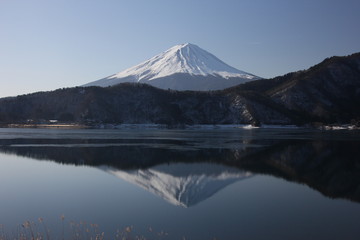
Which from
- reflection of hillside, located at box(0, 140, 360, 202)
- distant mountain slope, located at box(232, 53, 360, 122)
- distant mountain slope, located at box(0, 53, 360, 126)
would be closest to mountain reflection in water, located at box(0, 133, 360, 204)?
reflection of hillside, located at box(0, 140, 360, 202)

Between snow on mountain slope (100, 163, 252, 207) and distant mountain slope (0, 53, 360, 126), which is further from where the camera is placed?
distant mountain slope (0, 53, 360, 126)

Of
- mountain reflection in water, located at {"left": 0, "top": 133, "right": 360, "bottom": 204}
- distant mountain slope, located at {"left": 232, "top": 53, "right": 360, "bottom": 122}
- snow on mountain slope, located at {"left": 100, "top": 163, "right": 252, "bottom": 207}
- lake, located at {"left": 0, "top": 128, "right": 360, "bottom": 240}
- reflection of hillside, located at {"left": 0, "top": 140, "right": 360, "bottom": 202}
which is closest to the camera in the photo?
lake, located at {"left": 0, "top": 128, "right": 360, "bottom": 240}

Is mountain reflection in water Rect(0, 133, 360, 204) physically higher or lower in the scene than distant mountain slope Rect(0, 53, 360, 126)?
lower

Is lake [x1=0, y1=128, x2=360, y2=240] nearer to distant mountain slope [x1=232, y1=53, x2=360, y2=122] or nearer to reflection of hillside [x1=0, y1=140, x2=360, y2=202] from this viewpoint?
reflection of hillside [x1=0, y1=140, x2=360, y2=202]

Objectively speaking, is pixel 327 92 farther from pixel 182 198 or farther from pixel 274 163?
pixel 182 198

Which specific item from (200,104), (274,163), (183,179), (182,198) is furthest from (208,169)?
(200,104)

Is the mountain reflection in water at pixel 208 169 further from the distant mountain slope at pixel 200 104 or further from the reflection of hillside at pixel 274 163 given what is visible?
the distant mountain slope at pixel 200 104
